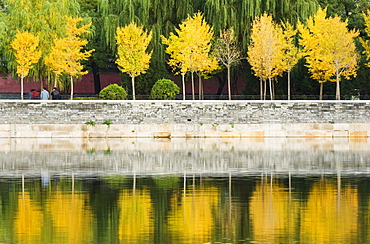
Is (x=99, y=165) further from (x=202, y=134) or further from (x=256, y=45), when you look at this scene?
(x=256, y=45)

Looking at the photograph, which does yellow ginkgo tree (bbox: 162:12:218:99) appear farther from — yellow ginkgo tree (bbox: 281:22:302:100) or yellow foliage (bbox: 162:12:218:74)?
yellow ginkgo tree (bbox: 281:22:302:100)

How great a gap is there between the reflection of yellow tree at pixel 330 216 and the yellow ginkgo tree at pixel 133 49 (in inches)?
1016

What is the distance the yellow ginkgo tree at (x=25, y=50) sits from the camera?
40781 millimetres

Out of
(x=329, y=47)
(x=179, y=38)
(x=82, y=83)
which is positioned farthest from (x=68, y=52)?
(x=82, y=83)

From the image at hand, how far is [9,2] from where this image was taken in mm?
42969

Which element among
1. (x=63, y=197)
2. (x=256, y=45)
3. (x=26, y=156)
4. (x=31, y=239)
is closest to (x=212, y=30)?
(x=256, y=45)

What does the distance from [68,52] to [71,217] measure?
95.9 feet

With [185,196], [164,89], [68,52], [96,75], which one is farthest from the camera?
[96,75]

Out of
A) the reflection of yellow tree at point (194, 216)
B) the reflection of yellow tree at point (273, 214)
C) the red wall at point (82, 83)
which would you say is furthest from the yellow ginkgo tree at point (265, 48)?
the reflection of yellow tree at point (194, 216)

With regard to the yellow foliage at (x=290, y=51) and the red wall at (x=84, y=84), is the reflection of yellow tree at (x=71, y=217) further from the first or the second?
the red wall at (x=84, y=84)

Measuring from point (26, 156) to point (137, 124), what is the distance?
11.9 m

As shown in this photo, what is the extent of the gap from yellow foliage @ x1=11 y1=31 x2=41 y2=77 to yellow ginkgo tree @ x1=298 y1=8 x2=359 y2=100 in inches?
510

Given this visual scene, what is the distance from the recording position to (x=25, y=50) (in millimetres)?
40812

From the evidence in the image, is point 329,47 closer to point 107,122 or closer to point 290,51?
point 290,51
